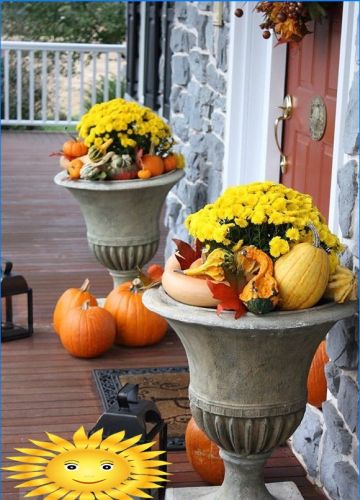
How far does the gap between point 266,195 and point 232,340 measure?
1.45 feet

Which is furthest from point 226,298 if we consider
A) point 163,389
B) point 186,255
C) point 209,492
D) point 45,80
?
point 45,80

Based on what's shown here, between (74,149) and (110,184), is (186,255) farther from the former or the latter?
(74,149)

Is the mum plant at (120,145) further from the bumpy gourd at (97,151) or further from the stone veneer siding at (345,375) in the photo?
the stone veneer siding at (345,375)

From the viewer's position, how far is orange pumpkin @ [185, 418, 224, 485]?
133 inches

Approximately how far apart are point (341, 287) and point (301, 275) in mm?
172

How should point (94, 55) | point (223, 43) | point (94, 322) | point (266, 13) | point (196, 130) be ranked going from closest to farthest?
point (266, 13), point (94, 322), point (223, 43), point (196, 130), point (94, 55)

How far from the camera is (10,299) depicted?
16.2ft

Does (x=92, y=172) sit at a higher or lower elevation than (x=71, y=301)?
higher

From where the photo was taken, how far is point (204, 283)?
276 centimetres

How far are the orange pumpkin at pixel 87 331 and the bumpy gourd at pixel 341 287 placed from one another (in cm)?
193

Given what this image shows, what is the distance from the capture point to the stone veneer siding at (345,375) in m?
3.00

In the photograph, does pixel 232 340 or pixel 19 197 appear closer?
pixel 232 340

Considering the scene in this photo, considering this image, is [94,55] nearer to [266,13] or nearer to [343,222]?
[266,13]

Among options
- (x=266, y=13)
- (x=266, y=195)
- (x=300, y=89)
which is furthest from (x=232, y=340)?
(x=300, y=89)
